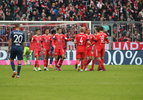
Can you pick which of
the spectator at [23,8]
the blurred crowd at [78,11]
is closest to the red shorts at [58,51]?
the blurred crowd at [78,11]

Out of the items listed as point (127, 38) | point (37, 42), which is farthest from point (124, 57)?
point (37, 42)

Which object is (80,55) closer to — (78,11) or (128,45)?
(128,45)

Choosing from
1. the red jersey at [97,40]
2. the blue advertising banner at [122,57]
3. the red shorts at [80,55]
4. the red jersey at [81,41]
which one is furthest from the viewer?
the blue advertising banner at [122,57]

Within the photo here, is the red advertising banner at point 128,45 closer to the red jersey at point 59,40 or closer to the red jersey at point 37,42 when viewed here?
the red jersey at point 59,40

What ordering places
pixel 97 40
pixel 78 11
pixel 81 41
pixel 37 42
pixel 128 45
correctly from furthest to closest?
pixel 78 11, pixel 128 45, pixel 37 42, pixel 97 40, pixel 81 41

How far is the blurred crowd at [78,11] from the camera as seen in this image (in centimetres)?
2130

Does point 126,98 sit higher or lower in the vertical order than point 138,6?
lower

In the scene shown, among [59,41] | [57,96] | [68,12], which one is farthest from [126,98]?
[68,12]

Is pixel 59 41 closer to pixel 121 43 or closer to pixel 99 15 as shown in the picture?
pixel 121 43

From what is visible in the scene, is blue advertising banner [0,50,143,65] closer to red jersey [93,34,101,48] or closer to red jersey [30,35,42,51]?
red jersey [93,34,101,48]

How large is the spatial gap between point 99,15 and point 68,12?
2465 mm

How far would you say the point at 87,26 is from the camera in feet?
67.7

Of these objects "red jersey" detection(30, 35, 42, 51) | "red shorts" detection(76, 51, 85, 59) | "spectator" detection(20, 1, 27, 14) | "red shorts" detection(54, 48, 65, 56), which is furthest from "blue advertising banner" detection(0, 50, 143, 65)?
"red shorts" detection(76, 51, 85, 59)

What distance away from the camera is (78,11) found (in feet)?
80.0
